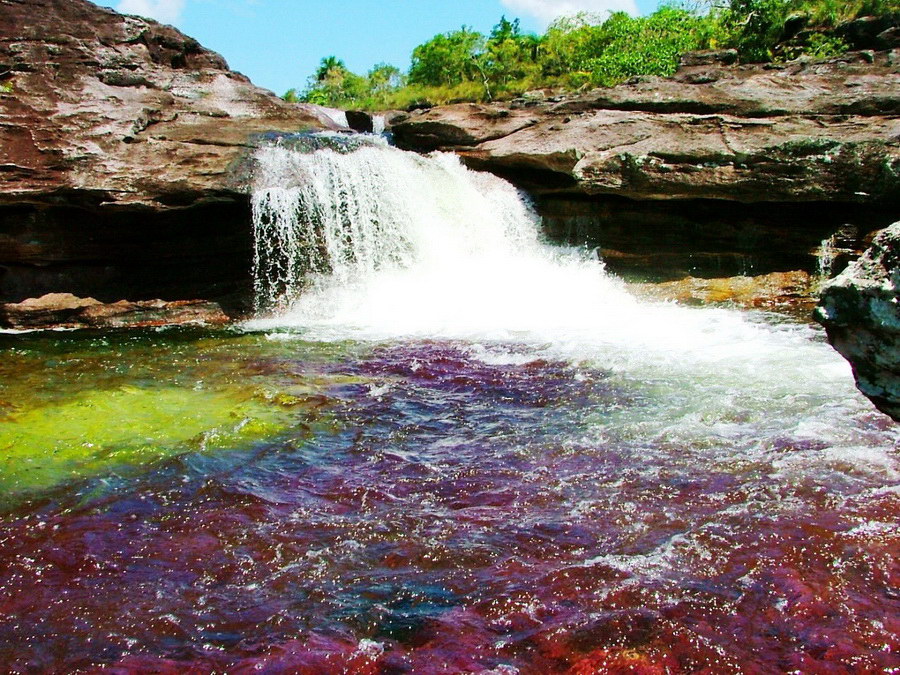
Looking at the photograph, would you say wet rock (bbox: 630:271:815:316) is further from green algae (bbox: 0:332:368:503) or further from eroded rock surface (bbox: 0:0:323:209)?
eroded rock surface (bbox: 0:0:323:209)

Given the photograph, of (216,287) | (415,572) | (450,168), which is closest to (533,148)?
(450,168)

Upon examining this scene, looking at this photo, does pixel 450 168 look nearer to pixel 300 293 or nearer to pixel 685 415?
pixel 300 293

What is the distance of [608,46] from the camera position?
1983cm

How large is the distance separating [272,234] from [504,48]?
15.4m

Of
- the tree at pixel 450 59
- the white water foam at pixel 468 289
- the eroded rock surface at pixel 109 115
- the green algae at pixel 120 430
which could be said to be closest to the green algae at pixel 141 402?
the green algae at pixel 120 430

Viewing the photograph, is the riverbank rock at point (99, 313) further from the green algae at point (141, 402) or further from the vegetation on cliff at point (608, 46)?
the vegetation on cliff at point (608, 46)

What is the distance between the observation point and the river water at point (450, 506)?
3203 millimetres

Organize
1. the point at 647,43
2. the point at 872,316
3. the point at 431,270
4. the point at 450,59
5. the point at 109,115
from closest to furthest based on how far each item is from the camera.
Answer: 1. the point at 872,316
2. the point at 109,115
3. the point at 431,270
4. the point at 647,43
5. the point at 450,59

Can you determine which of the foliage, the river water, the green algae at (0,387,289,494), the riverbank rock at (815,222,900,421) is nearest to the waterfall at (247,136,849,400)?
the river water

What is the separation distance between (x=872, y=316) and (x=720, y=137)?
10.4 meters

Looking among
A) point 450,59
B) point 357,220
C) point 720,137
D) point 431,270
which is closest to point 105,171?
point 357,220

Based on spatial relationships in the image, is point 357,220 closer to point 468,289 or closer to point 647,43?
point 468,289

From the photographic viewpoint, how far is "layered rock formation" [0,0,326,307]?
421 inches

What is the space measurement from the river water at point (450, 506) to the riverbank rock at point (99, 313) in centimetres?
181
